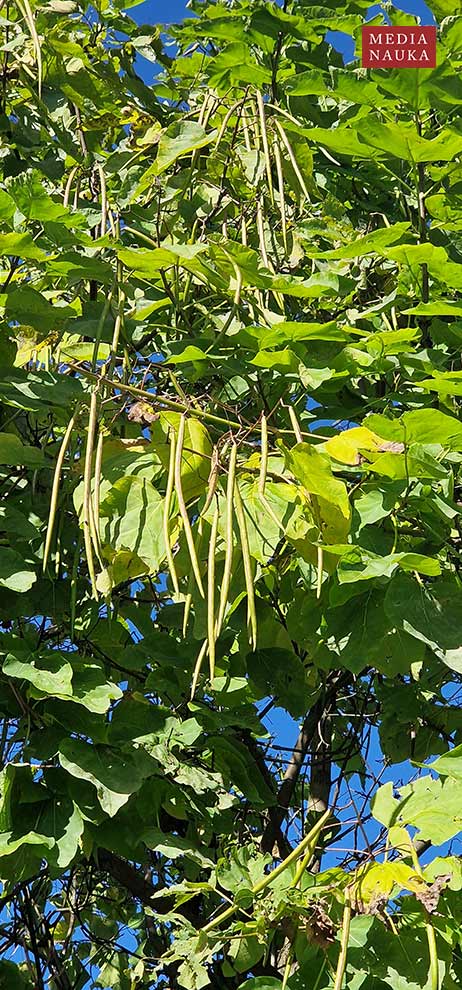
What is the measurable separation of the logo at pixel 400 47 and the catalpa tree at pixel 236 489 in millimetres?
21

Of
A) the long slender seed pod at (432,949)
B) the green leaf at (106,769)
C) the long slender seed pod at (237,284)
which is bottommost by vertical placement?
the long slender seed pod at (432,949)

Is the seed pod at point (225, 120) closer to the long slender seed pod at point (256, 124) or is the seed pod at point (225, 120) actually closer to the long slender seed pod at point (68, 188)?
the long slender seed pod at point (256, 124)

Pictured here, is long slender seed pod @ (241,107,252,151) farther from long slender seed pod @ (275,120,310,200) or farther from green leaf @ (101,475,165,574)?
green leaf @ (101,475,165,574)

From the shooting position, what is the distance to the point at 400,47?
1728 mm

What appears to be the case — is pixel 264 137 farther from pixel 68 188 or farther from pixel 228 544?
pixel 228 544

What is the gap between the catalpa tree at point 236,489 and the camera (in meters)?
1.45

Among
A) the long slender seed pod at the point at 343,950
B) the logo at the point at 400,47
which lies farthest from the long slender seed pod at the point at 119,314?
the long slender seed pod at the point at 343,950

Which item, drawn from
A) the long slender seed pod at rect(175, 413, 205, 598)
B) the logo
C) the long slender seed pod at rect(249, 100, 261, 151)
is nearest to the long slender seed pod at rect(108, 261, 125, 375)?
the long slender seed pod at rect(175, 413, 205, 598)

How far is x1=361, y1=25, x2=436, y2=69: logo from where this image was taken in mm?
1657

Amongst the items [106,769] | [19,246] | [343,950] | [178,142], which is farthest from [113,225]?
[343,950]

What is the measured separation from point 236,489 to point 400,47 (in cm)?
78

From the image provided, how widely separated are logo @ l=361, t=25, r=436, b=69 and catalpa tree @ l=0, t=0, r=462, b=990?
0.02 metres

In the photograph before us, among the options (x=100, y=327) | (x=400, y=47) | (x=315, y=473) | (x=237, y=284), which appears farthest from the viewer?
(x=400, y=47)

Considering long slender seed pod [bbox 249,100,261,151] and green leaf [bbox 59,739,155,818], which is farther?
long slender seed pod [bbox 249,100,261,151]
